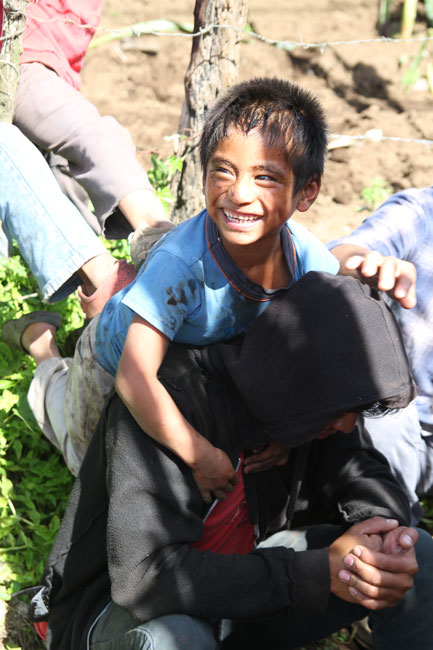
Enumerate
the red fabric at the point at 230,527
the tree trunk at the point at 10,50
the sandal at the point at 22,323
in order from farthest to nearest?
the sandal at the point at 22,323 → the tree trunk at the point at 10,50 → the red fabric at the point at 230,527

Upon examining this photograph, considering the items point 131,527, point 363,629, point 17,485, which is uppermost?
point 131,527

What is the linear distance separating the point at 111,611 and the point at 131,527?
325 mm

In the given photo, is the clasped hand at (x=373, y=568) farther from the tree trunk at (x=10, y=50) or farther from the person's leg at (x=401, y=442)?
the tree trunk at (x=10, y=50)

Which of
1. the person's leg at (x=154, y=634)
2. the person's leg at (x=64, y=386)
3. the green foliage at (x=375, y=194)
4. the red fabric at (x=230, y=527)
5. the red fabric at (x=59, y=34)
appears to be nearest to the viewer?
the person's leg at (x=154, y=634)

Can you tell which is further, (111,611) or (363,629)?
(363,629)

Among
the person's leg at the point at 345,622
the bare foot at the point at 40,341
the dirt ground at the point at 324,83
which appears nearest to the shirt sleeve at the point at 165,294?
the person's leg at the point at 345,622

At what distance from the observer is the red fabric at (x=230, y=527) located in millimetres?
2295

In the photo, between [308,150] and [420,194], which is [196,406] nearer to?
[308,150]

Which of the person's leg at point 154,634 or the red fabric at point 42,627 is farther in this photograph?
→ the red fabric at point 42,627

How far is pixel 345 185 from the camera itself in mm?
5758

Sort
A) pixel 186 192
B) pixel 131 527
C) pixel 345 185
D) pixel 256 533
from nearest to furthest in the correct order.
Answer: pixel 131 527 → pixel 256 533 → pixel 186 192 → pixel 345 185

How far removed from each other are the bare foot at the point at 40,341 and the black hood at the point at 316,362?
1.16 meters

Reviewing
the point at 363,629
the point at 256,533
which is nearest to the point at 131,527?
the point at 256,533

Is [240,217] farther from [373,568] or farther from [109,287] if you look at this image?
[373,568]
